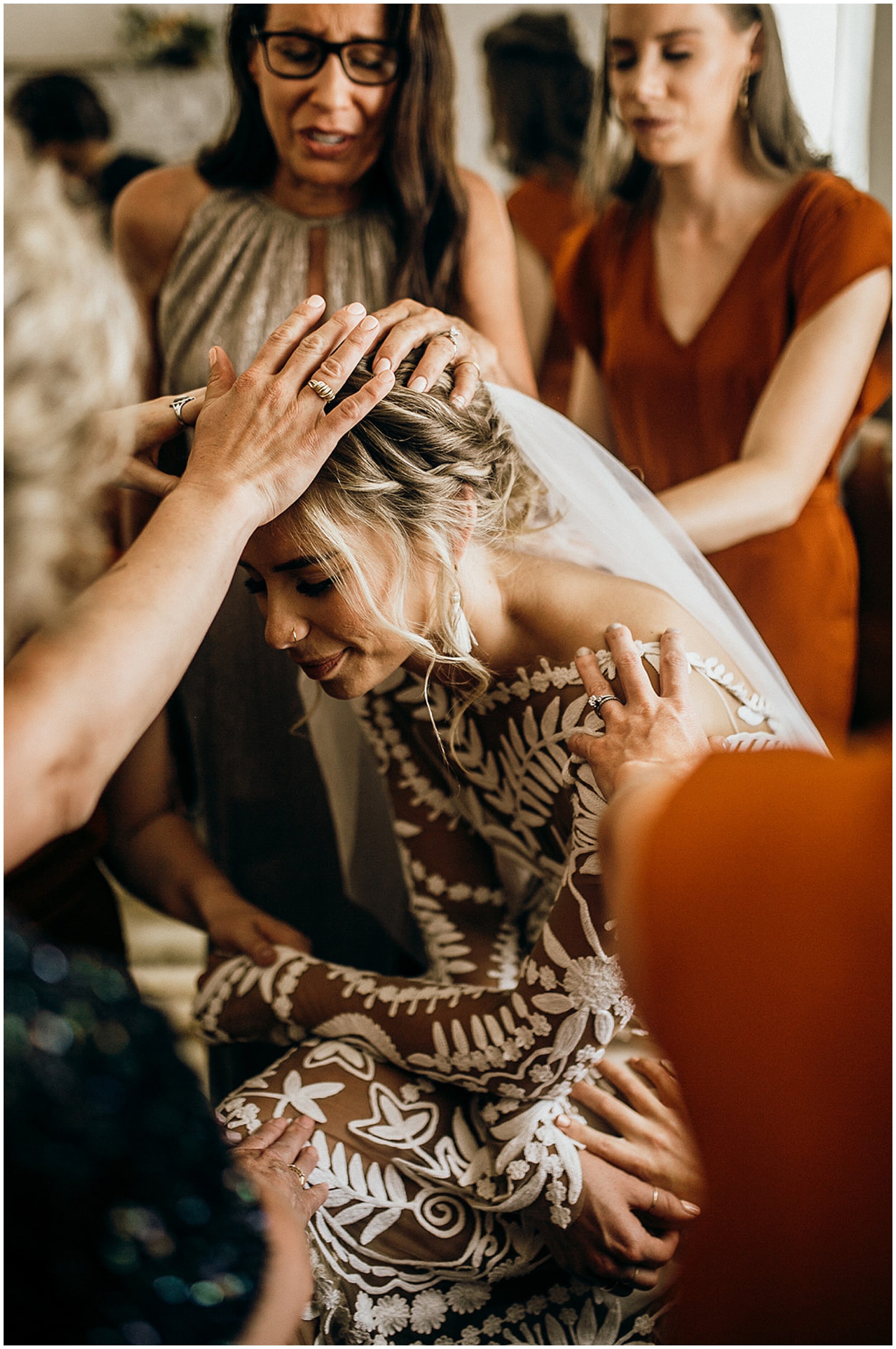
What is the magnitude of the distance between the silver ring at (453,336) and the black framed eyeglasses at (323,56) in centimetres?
43

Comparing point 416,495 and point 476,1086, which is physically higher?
point 416,495

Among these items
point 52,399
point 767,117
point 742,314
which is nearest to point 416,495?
point 52,399

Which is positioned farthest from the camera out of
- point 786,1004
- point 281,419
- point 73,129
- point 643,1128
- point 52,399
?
point 73,129

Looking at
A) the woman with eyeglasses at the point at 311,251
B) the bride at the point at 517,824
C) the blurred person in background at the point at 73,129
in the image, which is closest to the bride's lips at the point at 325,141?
the woman with eyeglasses at the point at 311,251

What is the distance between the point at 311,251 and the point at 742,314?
22.8 inches

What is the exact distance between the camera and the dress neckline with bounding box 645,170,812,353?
1377 millimetres

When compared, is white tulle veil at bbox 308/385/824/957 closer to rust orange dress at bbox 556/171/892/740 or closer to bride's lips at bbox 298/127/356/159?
rust orange dress at bbox 556/171/892/740

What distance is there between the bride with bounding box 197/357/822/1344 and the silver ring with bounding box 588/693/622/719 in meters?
0.01

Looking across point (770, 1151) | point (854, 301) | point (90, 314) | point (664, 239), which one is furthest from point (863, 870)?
point (664, 239)

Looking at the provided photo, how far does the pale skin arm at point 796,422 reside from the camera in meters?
1.30

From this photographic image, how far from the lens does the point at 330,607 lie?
90 centimetres

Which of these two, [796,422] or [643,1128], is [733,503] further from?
[643,1128]

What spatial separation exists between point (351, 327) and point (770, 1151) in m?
0.63

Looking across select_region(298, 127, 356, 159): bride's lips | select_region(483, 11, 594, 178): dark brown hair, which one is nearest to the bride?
select_region(298, 127, 356, 159): bride's lips
